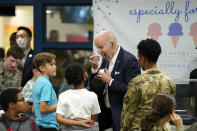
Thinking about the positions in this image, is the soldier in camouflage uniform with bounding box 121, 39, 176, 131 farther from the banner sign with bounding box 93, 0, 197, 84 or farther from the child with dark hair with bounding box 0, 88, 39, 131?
the banner sign with bounding box 93, 0, 197, 84

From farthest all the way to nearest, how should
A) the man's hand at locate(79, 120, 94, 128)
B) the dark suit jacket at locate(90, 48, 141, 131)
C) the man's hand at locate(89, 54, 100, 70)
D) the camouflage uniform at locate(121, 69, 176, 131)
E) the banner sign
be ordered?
the banner sign, the man's hand at locate(89, 54, 100, 70), the dark suit jacket at locate(90, 48, 141, 131), the man's hand at locate(79, 120, 94, 128), the camouflage uniform at locate(121, 69, 176, 131)

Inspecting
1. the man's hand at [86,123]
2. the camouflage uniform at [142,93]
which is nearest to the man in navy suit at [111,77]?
the man's hand at [86,123]

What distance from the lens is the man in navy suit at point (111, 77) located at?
585 cm

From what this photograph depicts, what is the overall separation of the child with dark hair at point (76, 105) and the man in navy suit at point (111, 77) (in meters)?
0.50

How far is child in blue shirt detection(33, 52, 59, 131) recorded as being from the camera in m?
5.84

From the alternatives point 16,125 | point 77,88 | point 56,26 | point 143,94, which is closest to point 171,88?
point 143,94

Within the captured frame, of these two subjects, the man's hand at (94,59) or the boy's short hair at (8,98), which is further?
the man's hand at (94,59)

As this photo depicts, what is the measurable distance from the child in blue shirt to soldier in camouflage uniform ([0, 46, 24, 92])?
2.87ft

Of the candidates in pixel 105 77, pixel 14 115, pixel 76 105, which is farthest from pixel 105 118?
pixel 14 115

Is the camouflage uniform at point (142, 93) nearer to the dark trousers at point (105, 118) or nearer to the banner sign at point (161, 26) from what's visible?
the dark trousers at point (105, 118)

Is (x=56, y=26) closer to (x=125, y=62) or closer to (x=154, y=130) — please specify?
(x=125, y=62)

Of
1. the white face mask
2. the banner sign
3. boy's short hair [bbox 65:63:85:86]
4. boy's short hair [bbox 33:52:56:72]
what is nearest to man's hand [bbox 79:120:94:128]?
boy's short hair [bbox 65:63:85:86]

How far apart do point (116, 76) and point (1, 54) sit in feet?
8.95

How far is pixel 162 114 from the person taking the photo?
177 inches
